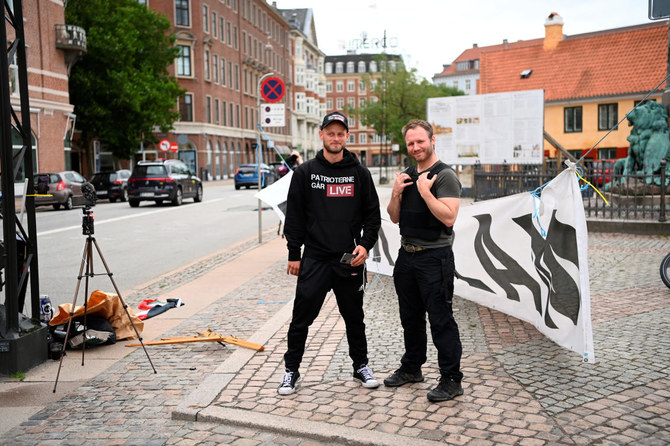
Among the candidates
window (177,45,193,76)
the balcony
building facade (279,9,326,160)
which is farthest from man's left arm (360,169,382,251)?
building facade (279,9,326,160)

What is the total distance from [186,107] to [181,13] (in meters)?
7.94

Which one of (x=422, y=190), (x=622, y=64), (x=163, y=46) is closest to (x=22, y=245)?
(x=422, y=190)

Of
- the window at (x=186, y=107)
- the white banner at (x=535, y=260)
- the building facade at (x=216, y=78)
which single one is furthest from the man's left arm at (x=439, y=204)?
the window at (x=186, y=107)

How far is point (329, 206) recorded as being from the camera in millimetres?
4770

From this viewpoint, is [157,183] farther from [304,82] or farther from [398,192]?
[304,82]

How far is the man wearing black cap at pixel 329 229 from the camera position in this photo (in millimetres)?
4762

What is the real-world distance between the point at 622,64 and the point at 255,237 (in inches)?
1489

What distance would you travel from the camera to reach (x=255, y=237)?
15867mm

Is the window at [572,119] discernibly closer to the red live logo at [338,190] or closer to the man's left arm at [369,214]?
the man's left arm at [369,214]

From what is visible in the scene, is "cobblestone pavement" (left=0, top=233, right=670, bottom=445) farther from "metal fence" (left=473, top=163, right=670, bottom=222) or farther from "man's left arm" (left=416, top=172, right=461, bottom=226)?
"metal fence" (left=473, top=163, right=670, bottom=222)

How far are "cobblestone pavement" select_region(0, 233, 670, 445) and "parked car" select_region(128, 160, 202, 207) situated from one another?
20.1 m

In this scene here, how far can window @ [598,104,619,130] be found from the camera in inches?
1769

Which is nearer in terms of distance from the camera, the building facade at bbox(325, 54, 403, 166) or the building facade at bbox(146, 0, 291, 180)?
the building facade at bbox(146, 0, 291, 180)

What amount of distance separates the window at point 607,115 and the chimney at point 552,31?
22.2 ft
